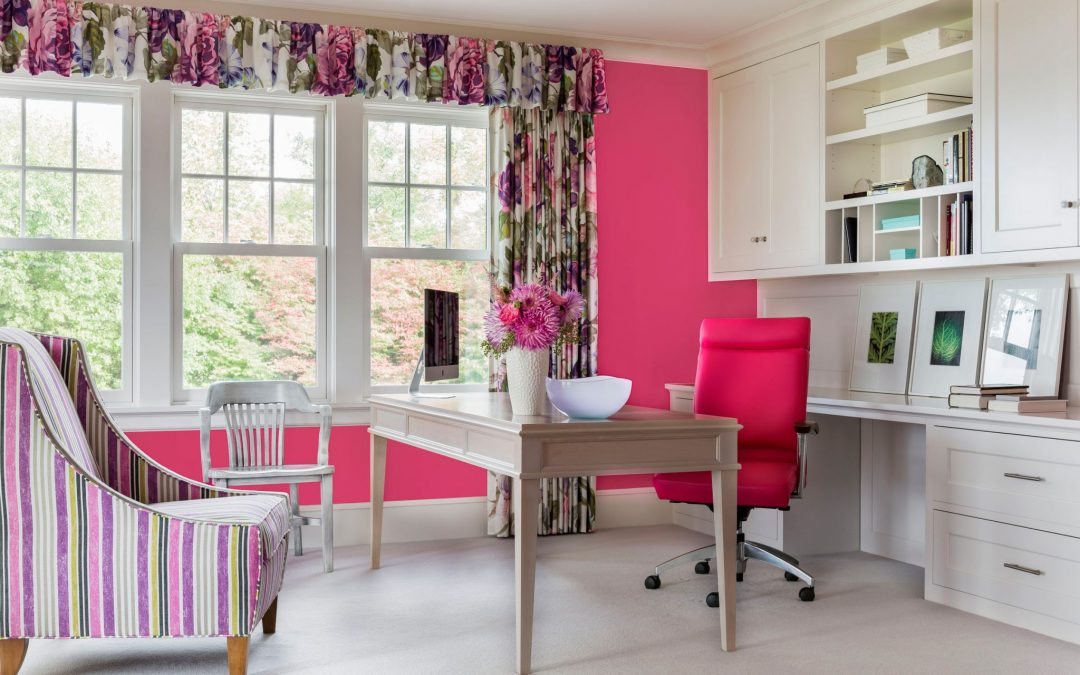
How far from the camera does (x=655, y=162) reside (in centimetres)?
534

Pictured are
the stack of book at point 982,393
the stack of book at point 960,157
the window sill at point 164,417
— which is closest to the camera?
the stack of book at point 982,393

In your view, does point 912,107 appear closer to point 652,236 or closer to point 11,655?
point 652,236

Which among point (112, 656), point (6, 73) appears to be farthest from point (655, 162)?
point (112, 656)

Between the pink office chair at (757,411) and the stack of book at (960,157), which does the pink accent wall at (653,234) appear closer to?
the pink office chair at (757,411)

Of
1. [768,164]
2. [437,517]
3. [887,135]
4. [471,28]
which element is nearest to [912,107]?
[887,135]

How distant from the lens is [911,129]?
4359mm

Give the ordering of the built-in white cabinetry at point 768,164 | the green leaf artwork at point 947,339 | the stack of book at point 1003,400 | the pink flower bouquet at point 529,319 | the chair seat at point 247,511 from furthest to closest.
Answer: the built-in white cabinetry at point 768,164 < the green leaf artwork at point 947,339 < the stack of book at point 1003,400 < the pink flower bouquet at point 529,319 < the chair seat at point 247,511

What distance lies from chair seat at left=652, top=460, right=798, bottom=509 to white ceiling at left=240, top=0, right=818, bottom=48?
7.32ft

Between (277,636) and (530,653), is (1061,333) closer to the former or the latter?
(530,653)

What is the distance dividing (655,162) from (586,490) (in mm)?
1797

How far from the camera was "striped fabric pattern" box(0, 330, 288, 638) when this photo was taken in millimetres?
2607

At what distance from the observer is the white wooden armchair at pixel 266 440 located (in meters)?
4.12

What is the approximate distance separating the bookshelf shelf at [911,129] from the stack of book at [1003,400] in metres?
1.11

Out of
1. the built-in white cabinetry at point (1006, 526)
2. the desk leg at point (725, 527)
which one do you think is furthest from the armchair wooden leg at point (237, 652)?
the built-in white cabinetry at point (1006, 526)
